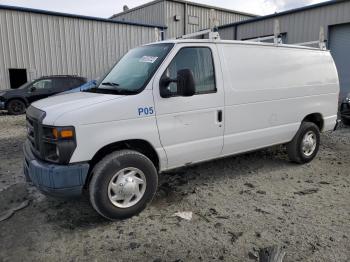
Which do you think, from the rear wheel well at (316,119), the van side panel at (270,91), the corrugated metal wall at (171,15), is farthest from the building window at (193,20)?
the rear wheel well at (316,119)

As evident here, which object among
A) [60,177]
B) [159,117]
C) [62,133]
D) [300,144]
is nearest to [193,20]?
[300,144]

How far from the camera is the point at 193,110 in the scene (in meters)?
3.98

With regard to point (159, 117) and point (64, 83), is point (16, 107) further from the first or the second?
point (159, 117)

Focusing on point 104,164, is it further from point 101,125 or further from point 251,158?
point 251,158

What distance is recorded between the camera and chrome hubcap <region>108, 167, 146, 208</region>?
3572 mm

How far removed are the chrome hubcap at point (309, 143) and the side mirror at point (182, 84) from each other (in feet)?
9.52

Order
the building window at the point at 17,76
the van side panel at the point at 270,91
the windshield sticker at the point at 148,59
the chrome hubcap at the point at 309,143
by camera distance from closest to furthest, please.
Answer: the windshield sticker at the point at 148,59
the van side panel at the point at 270,91
the chrome hubcap at the point at 309,143
the building window at the point at 17,76

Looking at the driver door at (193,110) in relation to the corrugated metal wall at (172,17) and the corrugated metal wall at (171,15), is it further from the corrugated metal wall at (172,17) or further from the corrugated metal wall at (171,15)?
the corrugated metal wall at (172,17)

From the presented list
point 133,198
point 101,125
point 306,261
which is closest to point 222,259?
point 306,261

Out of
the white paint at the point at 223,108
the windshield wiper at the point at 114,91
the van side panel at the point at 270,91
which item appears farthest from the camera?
the van side panel at the point at 270,91

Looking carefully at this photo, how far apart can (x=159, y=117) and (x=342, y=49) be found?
42.9 ft

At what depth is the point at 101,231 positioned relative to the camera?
3469mm

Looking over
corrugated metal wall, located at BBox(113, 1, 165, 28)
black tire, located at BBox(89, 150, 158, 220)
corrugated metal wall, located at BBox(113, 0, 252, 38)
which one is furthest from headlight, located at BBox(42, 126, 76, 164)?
corrugated metal wall, located at BBox(113, 1, 165, 28)

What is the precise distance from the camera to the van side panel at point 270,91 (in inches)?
173
